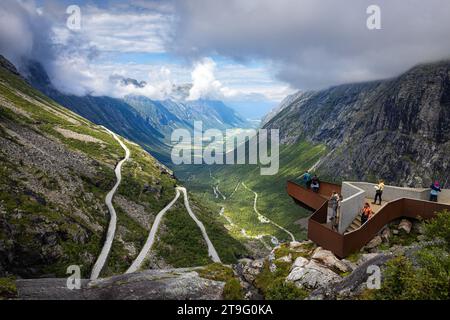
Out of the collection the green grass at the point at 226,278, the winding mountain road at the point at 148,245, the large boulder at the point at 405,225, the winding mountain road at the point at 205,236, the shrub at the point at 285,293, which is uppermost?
the large boulder at the point at 405,225

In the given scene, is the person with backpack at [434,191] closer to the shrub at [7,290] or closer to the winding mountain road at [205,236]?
the shrub at [7,290]

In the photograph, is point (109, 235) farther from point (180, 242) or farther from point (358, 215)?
point (358, 215)

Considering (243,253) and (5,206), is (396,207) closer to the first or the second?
(5,206)

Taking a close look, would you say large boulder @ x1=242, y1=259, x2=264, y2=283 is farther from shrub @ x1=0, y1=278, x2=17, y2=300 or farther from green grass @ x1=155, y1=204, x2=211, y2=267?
green grass @ x1=155, y1=204, x2=211, y2=267

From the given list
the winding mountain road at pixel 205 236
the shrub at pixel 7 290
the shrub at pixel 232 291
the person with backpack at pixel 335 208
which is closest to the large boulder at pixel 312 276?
the shrub at pixel 232 291

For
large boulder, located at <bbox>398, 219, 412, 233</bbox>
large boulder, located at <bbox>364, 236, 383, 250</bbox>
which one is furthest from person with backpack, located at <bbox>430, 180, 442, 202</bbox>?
large boulder, located at <bbox>364, 236, 383, 250</bbox>
